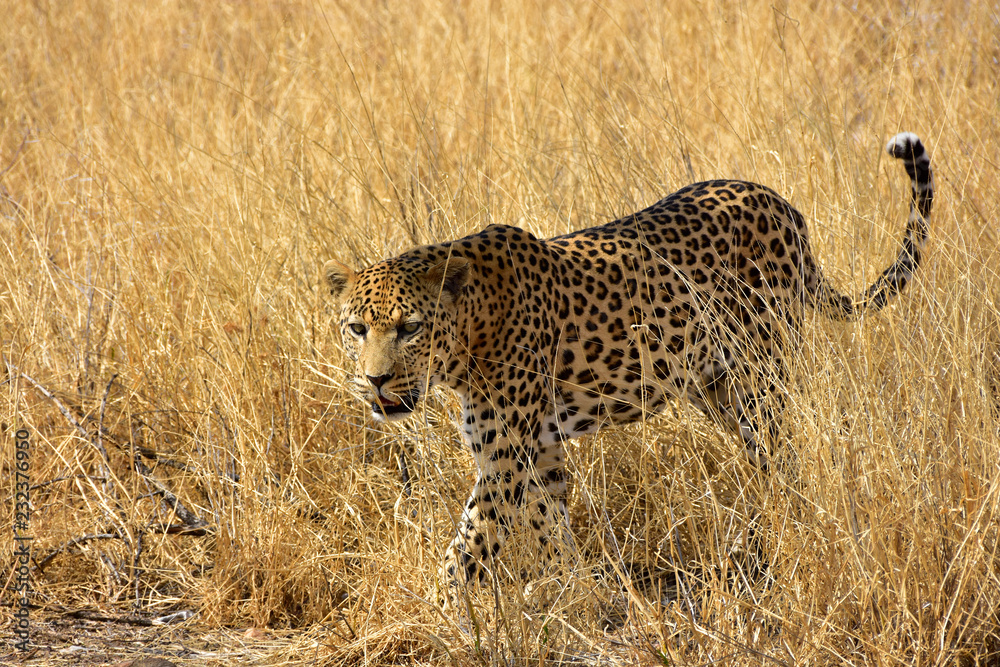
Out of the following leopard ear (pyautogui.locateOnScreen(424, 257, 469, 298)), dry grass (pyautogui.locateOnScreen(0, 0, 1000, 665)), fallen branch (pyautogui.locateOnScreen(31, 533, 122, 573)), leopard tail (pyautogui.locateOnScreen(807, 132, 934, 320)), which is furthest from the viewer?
leopard tail (pyautogui.locateOnScreen(807, 132, 934, 320))

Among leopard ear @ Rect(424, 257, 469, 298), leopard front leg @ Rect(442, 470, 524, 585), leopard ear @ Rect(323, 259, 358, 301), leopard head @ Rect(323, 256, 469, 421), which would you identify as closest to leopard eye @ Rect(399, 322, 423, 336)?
leopard head @ Rect(323, 256, 469, 421)

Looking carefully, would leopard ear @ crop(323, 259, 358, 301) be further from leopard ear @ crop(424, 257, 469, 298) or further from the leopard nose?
the leopard nose

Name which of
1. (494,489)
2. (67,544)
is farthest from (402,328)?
(67,544)

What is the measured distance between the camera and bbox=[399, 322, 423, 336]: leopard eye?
3.51 meters

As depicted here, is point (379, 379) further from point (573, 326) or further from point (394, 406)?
point (573, 326)

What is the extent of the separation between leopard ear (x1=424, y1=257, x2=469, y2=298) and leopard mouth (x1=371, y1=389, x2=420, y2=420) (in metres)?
0.39

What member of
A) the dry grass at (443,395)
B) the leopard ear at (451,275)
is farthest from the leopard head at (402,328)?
the dry grass at (443,395)

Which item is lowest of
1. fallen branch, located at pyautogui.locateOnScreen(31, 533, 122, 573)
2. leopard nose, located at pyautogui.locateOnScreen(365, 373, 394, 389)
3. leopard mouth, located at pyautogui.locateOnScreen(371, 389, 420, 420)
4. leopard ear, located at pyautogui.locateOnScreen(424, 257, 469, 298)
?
fallen branch, located at pyautogui.locateOnScreen(31, 533, 122, 573)

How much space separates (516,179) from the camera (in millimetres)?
5738

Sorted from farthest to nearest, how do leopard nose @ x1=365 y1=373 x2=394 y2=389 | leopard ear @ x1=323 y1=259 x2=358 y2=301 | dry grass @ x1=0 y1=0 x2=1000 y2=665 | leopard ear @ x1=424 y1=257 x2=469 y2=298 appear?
1. leopard ear @ x1=323 y1=259 x2=358 y2=301
2. leopard ear @ x1=424 y1=257 x2=469 y2=298
3. leopard nose @ x1=365 y1=373 x2=394 y2=389
4. dry grass @ x1=0 y1=0 x2=1000 y2=665

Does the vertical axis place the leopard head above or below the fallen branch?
above

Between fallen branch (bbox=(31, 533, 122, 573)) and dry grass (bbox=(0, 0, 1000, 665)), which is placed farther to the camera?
fallen branch (bbox=(31, 533, 122, 573))

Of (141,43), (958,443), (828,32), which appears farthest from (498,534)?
(141,43)

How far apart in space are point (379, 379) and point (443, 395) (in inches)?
38.9
